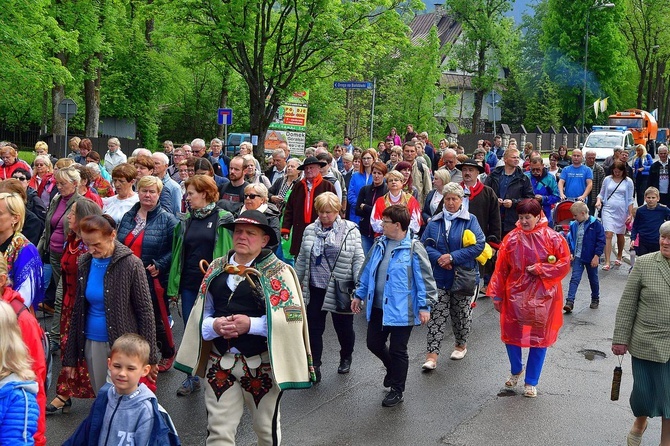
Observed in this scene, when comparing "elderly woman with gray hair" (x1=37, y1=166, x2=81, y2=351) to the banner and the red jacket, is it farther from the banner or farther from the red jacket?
the banner

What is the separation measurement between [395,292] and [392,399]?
991 millimetres

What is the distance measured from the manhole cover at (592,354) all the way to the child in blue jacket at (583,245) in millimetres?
2025

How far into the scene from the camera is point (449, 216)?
919 centimetres

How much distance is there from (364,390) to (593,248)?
5261 mm

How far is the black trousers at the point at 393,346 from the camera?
7734mm

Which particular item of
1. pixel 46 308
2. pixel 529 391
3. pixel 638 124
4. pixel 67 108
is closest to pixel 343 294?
pixel 529 391

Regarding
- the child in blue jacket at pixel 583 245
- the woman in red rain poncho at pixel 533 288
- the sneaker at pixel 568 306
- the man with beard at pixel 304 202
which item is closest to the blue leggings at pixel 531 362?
the woman in red rain poncho at pixel 533 288

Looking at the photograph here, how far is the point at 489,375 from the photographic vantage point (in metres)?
9.02

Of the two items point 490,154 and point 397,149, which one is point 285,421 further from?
point 490,154

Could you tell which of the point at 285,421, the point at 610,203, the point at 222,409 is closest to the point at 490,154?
the point at 610,203

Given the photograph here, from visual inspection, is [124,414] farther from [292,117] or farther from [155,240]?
[292,117]

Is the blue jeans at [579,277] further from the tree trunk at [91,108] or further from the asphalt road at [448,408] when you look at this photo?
the tree trunk at [91,108]

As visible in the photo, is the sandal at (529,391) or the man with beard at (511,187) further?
the man with beard at (511,187)

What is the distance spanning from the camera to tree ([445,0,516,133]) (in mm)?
60003
